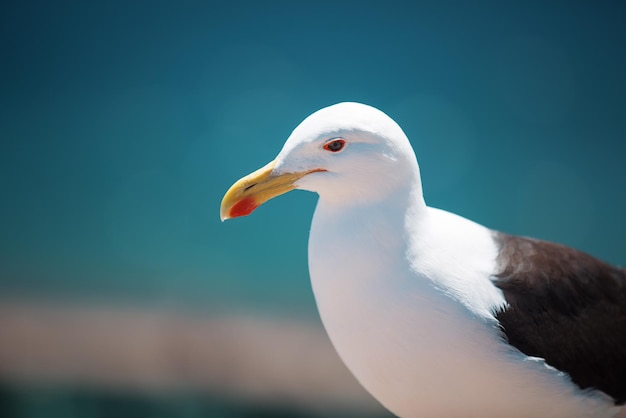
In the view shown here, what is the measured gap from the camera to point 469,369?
5.78 ft

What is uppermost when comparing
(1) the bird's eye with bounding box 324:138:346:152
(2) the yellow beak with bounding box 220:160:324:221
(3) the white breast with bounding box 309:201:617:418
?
(1) the bird's eye with bounding box 324:138:346:152

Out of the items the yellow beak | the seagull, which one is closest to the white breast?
the seagull

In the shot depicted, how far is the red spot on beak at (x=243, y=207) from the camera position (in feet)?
6.07

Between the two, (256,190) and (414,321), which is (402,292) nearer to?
(414,321)

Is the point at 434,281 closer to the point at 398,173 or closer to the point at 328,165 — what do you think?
the point at 398,173

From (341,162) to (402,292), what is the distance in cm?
37

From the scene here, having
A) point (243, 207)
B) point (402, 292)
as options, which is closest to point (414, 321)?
point (402, 292)

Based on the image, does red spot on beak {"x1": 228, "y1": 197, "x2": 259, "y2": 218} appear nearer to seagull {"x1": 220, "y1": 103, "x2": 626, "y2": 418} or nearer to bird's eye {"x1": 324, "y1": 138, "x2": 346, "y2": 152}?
seagull {"x1": 220, "y1": 103, "x2": 626, "y2": 418}

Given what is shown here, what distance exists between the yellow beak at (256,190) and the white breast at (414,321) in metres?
0.13

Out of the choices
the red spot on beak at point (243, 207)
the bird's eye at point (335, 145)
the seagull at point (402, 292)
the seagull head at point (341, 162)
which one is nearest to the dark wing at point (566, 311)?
the seagull at point (402, 292)

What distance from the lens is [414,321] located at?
1.73 m

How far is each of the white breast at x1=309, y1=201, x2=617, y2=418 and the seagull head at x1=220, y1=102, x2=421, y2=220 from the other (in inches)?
2.8

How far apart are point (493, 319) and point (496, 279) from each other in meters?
0.15

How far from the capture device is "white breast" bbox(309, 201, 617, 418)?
173 cm
